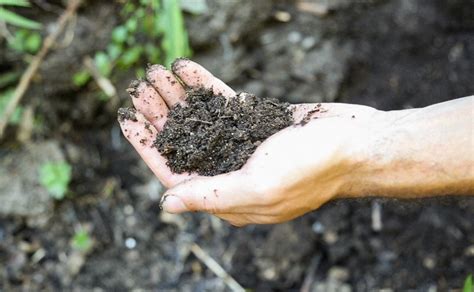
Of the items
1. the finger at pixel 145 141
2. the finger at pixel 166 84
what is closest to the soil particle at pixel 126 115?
the finger at pixel 145 141

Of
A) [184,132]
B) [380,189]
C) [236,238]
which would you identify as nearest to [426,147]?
[380,189]

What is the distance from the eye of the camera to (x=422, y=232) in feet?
7.54

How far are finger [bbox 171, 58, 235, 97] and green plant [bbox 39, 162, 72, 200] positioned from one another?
913 millimetres

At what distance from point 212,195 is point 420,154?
1.66 feet

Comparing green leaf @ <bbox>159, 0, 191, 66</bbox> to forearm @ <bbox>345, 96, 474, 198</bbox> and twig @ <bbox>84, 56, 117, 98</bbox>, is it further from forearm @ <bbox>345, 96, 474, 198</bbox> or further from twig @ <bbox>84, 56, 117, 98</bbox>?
forearm @ <bbox>345, 96, 474, 198</bbox>

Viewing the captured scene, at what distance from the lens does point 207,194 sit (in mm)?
1426

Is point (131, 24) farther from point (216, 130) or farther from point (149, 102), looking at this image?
point (216, 130)

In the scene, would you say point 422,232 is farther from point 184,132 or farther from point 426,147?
point 184,132

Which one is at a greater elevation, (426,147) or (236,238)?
(426,147)

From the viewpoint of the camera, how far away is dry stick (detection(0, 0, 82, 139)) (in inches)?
88.6

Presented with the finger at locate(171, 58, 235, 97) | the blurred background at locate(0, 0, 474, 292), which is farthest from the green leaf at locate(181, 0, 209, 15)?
the finger at locate(171, 58, 235, 97)

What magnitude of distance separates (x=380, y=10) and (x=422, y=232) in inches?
40.1

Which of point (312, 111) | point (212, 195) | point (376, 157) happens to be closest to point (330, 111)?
point (312, 111)

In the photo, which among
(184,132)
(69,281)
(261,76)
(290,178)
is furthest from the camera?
(261,76)
